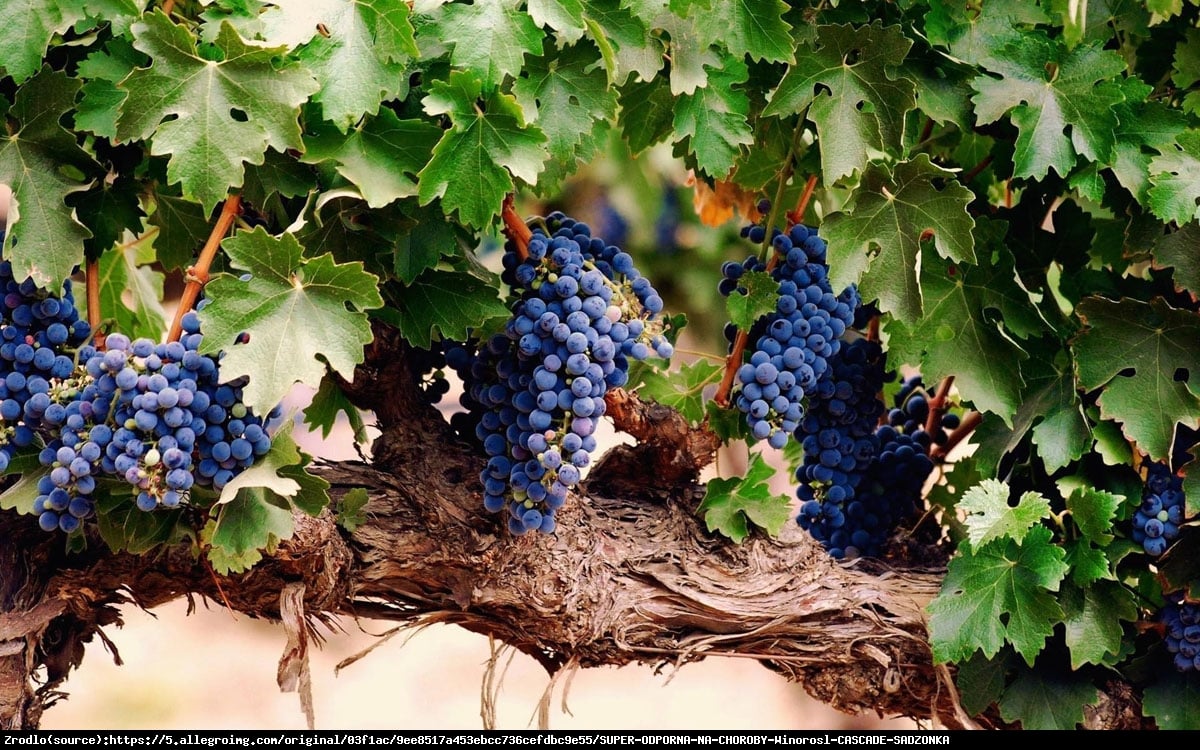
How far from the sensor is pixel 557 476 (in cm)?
150

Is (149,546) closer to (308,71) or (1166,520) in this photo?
(308,71)

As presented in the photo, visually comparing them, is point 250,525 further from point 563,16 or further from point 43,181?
point 563,16

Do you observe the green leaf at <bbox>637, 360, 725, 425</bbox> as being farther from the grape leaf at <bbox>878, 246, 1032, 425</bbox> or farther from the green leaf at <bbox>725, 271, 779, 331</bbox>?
the grape leaf at <bbox>878, 246, 1032, 425</bbox>

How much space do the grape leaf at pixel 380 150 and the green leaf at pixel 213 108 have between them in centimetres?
7

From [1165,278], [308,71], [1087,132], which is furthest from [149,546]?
[1165,278]

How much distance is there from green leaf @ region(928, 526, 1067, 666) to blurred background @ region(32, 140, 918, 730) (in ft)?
10.8

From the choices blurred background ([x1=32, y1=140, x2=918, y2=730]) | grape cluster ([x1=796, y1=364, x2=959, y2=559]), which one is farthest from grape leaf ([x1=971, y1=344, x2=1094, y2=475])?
blurred background ([x1=32, y1=140, x2=918, y2=730])

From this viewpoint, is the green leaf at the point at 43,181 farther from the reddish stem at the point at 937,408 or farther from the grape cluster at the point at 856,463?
the reddish stem at the point at 937,408

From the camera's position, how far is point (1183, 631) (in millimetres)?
1745

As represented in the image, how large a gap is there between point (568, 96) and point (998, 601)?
0.98m

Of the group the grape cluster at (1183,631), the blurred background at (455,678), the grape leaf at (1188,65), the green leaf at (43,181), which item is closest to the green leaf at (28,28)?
the green leaf at (43,181)

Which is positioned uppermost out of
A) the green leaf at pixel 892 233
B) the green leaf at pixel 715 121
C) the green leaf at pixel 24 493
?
the green leaf at pixel 715 121

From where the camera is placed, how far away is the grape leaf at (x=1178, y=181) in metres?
1.61

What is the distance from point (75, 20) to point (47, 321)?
371 mm
